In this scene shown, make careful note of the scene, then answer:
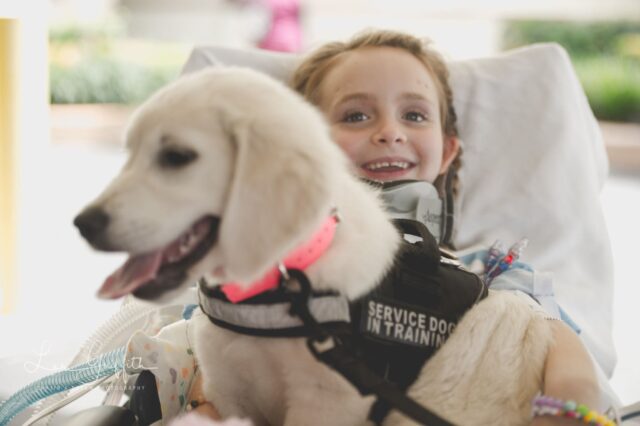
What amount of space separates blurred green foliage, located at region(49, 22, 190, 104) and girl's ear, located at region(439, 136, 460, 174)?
7843 millimetres

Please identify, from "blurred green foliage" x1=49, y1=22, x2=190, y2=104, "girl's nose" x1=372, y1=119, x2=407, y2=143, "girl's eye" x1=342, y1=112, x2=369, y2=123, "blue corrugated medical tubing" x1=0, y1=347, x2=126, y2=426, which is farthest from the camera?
"blurred green foliage" x1=49, y1=22, x2=190, y2=104

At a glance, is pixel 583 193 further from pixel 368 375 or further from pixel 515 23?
pixel 515 23

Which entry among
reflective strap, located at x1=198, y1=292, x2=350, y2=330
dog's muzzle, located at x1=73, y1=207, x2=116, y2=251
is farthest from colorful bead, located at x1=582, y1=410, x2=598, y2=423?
dog's muzzle, located at x1=73, y1=207, x2=116, y2=251

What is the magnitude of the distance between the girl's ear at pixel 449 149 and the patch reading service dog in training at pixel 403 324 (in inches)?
37.3

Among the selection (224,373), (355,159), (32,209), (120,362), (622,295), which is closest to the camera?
(224,373)

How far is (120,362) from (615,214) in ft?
15.5

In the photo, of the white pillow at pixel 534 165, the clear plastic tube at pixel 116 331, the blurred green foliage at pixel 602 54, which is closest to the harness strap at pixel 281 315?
the clear plastic tube at pixel 116 331

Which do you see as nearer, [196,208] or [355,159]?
[196,208]

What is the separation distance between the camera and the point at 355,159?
177 cm

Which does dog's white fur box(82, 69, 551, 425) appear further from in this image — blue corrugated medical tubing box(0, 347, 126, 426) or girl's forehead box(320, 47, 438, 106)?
girl's forehead box(320, 47, 438, 106)

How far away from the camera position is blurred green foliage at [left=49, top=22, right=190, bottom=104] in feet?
30.8

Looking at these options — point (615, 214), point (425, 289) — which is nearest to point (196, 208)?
point (425, 289)

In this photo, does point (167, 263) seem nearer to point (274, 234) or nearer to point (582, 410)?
point (274, 234)

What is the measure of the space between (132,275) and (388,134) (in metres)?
0.90
